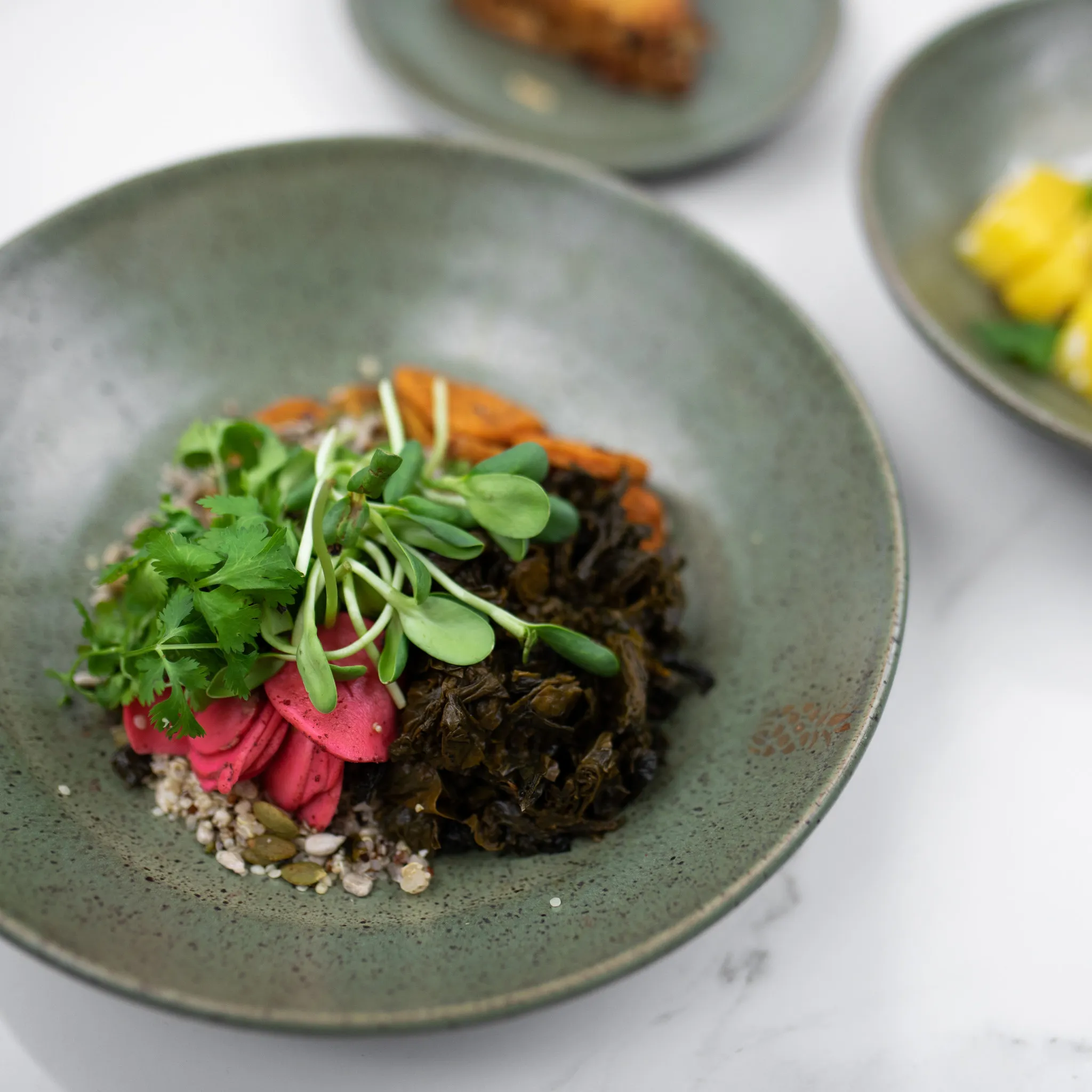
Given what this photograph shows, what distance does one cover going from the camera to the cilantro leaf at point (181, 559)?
1.73 meters

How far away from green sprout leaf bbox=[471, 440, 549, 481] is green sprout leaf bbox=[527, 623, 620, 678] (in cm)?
32

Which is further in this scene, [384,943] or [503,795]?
[503,795]

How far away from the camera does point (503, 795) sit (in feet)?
6.12

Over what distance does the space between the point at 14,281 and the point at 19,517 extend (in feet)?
1.73

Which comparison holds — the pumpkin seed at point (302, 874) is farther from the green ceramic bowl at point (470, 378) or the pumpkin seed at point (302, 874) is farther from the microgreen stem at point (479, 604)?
the microgreen stem at point (479, 604)

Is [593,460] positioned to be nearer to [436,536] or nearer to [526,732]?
[436,536]

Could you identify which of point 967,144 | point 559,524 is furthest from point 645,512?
point 967,144

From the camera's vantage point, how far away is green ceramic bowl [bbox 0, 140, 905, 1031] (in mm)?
1600

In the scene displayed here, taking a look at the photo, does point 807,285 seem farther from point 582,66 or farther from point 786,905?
point 786,905

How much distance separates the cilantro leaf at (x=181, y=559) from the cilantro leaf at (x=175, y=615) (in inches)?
1.2

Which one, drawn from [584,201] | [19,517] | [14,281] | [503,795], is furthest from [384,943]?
[584,201]

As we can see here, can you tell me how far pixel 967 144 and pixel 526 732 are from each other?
8.00ft

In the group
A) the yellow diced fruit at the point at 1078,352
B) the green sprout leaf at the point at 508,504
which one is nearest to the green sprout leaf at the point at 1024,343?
the yellow diced fruit at the point at 1078,352

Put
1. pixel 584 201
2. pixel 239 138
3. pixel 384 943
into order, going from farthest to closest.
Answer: pixel 239 138, pixel 584 201, pixel 384 943
